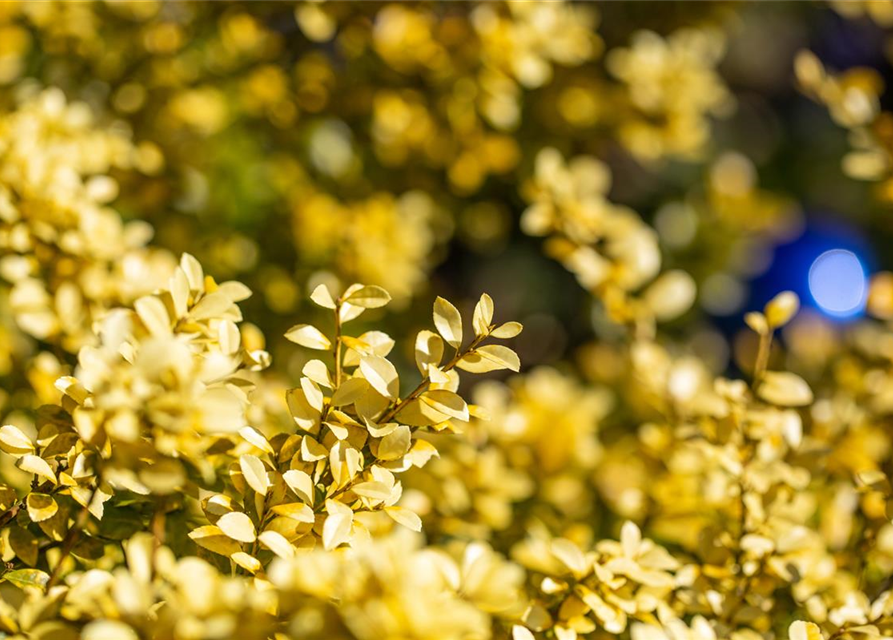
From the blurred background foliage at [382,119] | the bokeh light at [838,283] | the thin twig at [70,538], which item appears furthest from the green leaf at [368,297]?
the bokeh light at [838,283]

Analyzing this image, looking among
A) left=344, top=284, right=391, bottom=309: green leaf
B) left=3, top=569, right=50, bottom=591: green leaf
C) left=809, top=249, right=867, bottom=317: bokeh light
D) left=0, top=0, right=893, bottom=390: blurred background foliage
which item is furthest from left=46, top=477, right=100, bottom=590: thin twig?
left=809, top=249, right=867, bottom=317: bokeh light

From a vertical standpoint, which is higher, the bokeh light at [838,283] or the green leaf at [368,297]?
the green leaf at [368,297]

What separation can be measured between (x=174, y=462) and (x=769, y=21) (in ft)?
9.66

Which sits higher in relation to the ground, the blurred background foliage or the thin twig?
the thin twig

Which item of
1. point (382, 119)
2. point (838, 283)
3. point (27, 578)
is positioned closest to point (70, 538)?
point (27, 578)

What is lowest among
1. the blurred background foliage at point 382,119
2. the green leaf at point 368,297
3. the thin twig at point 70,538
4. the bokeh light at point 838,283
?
the bokeh light at point 838,283

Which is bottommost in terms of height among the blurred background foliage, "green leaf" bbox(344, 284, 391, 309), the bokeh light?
the bokeh light

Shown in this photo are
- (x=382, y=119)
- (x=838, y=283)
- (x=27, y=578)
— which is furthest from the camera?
(x=838, y=283)

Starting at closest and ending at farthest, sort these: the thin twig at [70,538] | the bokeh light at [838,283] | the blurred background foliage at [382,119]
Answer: the thin twig at [70,538]
the blurred background foliage at [382,119]
the bokeh light at [838,283]

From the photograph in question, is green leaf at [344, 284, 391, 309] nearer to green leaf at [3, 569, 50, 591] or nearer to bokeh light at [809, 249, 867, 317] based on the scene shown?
green leaf at [3, 569, 50, 591]

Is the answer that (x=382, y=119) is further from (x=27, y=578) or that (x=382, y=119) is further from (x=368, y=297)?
(x=27, y=578)

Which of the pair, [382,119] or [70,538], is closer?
[70,538]

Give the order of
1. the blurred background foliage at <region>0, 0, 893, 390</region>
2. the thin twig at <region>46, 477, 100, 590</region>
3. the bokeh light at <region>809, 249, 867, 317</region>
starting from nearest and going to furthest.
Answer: the thin twig at <region>46, 477, 100, 590</region> < the blurred background foliage at <region>0, 0, 893, 390</region> < the bokeh light at <region>809, 249, 867, 317</region>

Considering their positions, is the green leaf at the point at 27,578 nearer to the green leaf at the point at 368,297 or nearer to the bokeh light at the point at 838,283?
the green leaf at the point at 368,297
